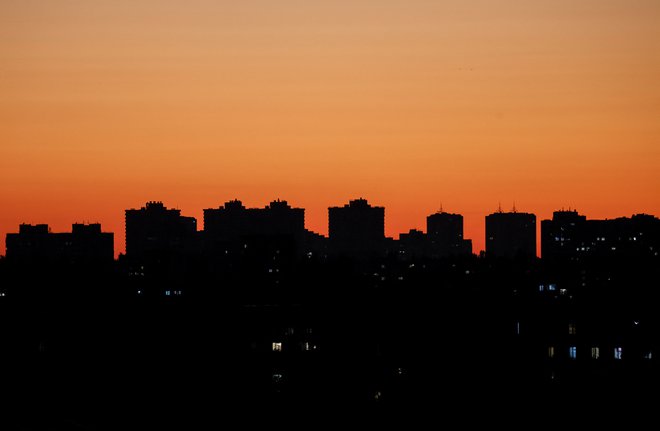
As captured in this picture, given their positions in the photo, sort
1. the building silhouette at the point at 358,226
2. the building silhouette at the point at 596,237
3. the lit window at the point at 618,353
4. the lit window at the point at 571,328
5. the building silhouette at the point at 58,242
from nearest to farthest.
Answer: the lit window at the point at 618,353 < the lit window at the point at 571,328 < the building silhouette at the point at 596,237 < the building silhouette at the point at 58,242 < the building silhouette at the point at 358,226

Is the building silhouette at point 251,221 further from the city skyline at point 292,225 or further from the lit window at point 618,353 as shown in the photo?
the lit window at point 618,353

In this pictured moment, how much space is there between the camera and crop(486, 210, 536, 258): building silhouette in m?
159

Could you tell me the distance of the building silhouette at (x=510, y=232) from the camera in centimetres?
15875

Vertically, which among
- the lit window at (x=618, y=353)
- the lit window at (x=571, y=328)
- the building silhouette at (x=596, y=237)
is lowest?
the lit window at (x=618, y=353)

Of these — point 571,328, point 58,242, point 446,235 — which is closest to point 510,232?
point 446,235

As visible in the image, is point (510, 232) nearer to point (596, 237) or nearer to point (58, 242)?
point (596, 237)

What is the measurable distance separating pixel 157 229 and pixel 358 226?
26582mm

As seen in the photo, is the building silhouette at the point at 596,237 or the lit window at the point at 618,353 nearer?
the lit window at the point at 618,353

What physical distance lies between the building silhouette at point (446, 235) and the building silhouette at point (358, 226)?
394 inches

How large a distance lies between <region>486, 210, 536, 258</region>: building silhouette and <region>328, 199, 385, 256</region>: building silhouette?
1415cm

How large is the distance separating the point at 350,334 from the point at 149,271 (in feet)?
162

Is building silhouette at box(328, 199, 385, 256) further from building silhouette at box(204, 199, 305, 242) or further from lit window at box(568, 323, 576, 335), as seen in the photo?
lit window at box(568, 323, 576, 335)

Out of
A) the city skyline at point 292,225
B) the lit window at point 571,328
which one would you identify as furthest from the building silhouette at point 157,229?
the lit window at point 571,328

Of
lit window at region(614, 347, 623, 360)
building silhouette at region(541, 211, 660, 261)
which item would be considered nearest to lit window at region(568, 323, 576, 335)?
lit window at region(614, 347, 623, 360)
